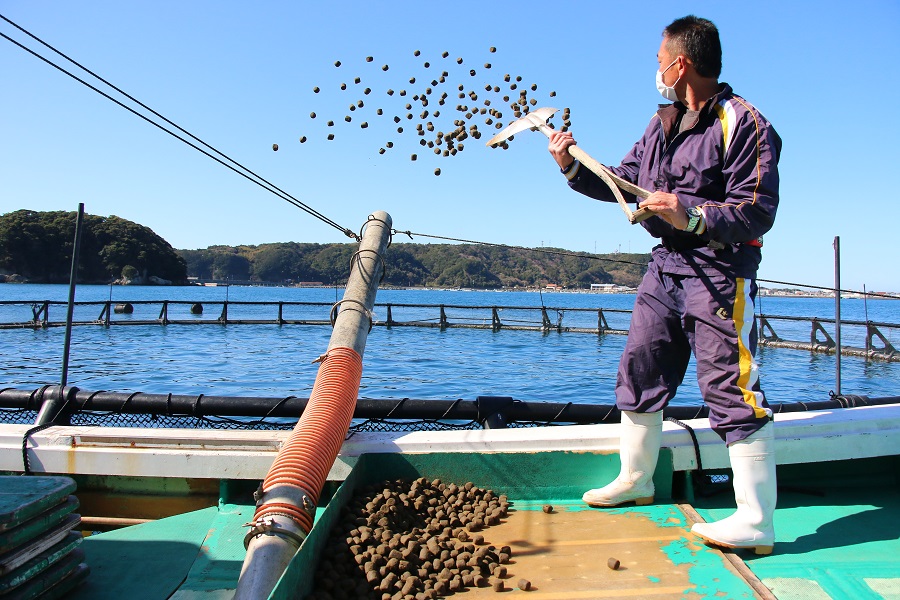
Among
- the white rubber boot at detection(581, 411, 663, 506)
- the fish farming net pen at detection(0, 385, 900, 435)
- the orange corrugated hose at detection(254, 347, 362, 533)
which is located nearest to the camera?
the orange corrugated hose at detection(254, 347, 362, 533)

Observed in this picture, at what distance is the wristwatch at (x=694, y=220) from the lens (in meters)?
2.18

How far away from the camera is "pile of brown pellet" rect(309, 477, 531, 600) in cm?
193

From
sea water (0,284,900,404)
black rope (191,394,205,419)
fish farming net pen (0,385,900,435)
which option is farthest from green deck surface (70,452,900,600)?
sea water (0,284,900,404)

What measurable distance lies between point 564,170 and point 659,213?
73 centimetres

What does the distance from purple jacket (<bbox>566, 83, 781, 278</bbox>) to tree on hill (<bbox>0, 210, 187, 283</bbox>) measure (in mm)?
70043

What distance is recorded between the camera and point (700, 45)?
242cm

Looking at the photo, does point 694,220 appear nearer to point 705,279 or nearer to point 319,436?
point 705,279

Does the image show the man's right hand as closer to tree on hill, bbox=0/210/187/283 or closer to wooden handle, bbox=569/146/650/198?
wooden handle, bbox=569/146/650/198

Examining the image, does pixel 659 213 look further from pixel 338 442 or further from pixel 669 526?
pixel 338 442

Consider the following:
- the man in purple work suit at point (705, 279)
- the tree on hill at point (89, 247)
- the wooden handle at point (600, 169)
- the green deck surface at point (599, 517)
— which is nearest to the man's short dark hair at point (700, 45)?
the man in purple work suit at point (705, 279)

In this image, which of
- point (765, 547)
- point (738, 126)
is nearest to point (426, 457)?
point (765, 547)

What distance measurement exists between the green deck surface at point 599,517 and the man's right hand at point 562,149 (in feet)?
4.30

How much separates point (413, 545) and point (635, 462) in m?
1.02

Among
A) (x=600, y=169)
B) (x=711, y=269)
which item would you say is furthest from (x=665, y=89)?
(x=711, y=269)
